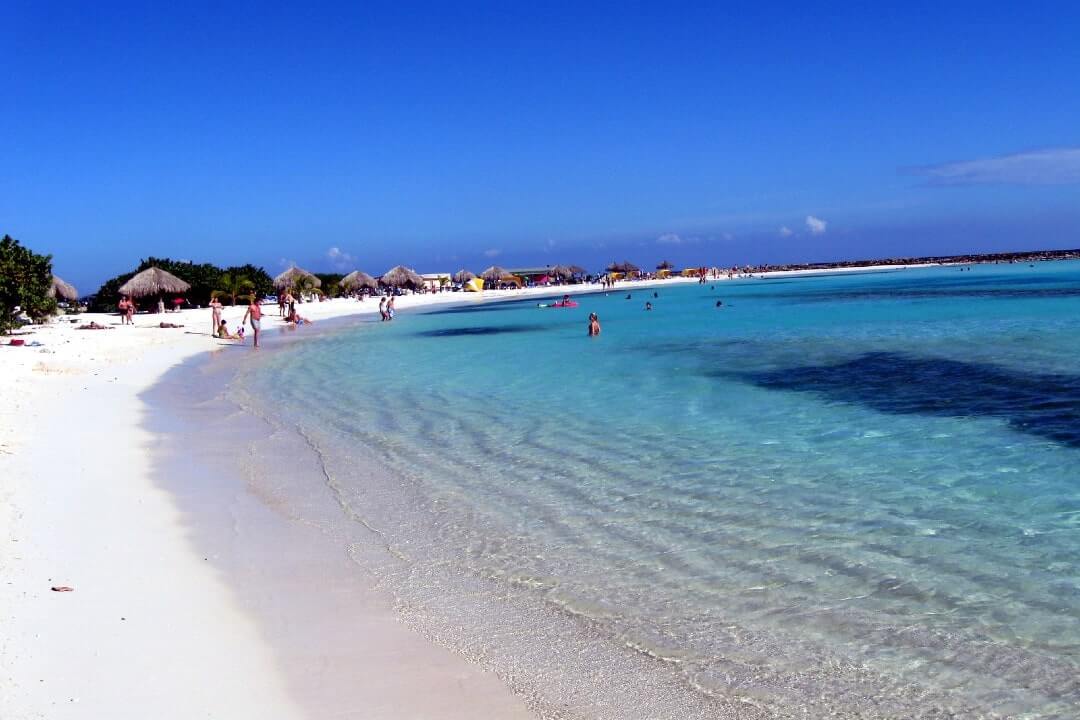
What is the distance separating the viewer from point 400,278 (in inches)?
2234

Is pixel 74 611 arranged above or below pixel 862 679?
above

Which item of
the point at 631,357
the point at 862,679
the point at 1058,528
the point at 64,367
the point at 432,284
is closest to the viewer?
the point at 862,679

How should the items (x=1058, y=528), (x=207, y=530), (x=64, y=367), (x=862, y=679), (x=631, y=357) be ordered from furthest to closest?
(x=631, y=357) < (x=64, y=367) < (x=207, y=530) < (x=1058, y=528) < (x=862, y=679)

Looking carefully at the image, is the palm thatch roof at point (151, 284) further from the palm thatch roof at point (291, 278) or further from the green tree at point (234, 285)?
the palm thatch roof at point (291, 278)

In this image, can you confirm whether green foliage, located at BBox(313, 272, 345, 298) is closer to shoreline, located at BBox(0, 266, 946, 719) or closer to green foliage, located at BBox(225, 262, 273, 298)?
green foliage, located at BBox(225, 262, 273, 298)

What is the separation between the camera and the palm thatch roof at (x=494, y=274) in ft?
227

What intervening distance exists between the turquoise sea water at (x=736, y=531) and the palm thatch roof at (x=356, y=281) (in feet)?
141

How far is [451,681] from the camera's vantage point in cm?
337

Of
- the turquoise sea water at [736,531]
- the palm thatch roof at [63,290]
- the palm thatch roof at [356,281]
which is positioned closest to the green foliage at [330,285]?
the palm thatch roof at [356,281]

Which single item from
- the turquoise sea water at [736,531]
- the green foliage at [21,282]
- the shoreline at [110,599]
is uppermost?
the green foliage at [21,282]

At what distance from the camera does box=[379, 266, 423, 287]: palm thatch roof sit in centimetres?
5609

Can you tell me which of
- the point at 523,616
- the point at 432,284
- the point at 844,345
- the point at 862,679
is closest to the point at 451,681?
the point at 523,616

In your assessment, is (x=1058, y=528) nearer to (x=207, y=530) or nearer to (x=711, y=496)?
(x=711, y=496)

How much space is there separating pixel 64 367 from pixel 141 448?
6668 mm
